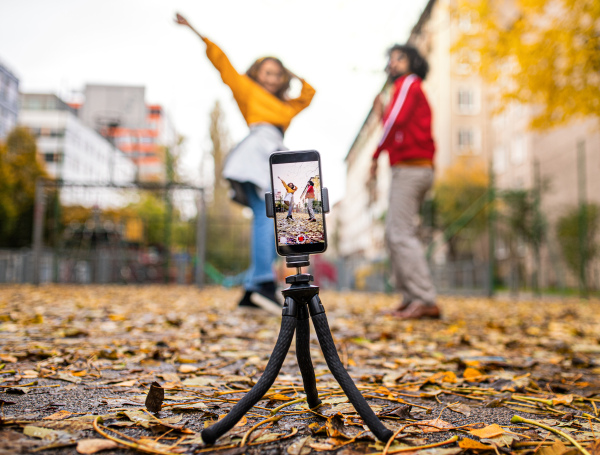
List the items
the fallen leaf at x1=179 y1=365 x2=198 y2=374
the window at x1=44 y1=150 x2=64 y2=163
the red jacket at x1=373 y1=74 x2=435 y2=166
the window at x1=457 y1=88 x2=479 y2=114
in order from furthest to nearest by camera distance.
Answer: the window at x1=44 y1=150 x2=64 y2=163
the window at x1=457 y1=88 x2=479 y2=114
the red jacket at x1=373 y1=74 x2=435 y2=166
the fallen leaf at x1=179 y1=365 x2=198 y2=374

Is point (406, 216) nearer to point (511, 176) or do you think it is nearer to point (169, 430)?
point (169, 430)

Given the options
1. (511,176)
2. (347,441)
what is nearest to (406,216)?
(347,441)

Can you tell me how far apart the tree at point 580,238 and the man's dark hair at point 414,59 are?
5.59 meters

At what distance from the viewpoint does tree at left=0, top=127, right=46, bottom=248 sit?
2100cm

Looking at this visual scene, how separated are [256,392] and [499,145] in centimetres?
3028

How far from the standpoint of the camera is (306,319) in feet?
4.18

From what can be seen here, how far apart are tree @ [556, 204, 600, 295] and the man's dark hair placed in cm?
559

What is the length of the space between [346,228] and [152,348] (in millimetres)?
75353

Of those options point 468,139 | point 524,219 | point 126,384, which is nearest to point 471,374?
point 126,384

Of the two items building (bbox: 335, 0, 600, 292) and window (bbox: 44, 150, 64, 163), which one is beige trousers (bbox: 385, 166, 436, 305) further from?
window (bbox: 44, 150, 64, 163)

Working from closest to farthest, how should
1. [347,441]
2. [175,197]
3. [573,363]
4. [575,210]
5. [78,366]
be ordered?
1. [347,441]
2. [78,366]
3. [573,363]
4. [575,210]
5. [175,197]

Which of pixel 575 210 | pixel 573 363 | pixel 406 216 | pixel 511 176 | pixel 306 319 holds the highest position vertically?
pixel 511 176

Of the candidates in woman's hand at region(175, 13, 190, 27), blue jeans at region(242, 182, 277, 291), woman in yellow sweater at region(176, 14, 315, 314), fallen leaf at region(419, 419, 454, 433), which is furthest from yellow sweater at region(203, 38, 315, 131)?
fallen leaf at region(419, 419, 454, 433)

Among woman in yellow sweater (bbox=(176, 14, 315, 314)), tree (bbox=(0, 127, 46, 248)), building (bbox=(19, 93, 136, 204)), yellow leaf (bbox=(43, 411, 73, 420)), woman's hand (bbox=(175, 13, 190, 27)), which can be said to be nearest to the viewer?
yellow leaf (bbox=(43, 411, 73, 420))
